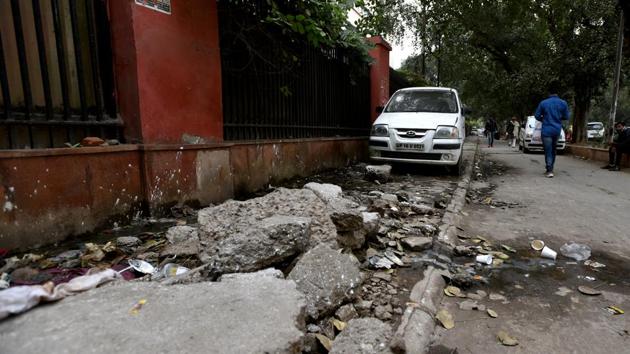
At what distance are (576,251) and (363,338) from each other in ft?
8.49

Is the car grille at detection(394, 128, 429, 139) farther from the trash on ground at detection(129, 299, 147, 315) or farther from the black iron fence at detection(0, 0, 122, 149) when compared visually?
the trash on ground at detection(129, 299, 147, 315)

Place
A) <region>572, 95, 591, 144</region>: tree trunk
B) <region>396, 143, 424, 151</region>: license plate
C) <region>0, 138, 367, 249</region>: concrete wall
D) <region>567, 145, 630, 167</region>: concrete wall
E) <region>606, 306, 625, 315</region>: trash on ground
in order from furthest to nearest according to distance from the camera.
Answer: <region>572, 95, 591, 144</region>: tree trunk
<region>567, 145, 630, 167</region>: concrete wall
<region>396, 143, 424, 151</region>: license plate
<region>0, 138, 367, 249</region>: concrete wall
<region>606, 306, 625, 315</region>: trash on ground

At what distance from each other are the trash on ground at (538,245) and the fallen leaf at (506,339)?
1676 mm

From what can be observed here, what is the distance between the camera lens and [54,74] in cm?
316

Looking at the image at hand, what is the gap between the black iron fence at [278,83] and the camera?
16.8 ft

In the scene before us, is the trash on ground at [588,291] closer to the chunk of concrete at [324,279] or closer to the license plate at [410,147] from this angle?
the chunk of concrete at [324,279]

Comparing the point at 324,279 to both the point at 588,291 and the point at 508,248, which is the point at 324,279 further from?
the point at 508,248

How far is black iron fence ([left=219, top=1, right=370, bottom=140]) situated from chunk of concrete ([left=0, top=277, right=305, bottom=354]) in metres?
3.52

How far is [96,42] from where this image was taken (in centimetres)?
341

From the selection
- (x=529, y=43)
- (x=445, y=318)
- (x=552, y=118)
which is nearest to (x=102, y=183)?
(x=445, y=318)

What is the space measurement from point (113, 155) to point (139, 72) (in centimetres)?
82

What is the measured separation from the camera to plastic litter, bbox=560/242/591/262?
317 centimetres

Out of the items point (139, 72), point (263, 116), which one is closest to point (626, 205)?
point (263, 116)

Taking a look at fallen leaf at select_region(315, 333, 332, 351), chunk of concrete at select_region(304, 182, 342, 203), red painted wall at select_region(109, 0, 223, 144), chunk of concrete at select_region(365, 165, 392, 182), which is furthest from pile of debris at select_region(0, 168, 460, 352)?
chunk of concrete at select_region(365, 165, 392, 182)
